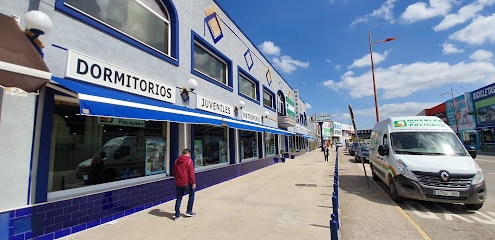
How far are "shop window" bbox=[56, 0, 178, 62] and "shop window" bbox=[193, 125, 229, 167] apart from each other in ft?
10.6

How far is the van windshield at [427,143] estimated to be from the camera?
22.2 ft

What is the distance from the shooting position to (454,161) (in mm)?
6141

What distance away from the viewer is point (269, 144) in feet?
61.5

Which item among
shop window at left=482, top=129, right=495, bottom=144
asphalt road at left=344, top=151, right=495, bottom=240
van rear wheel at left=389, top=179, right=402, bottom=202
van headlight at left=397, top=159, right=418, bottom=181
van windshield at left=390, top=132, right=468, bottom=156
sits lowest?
asphalt road at left=344, top=151, right=495, bottom=240

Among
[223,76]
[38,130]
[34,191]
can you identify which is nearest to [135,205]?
[34,191]

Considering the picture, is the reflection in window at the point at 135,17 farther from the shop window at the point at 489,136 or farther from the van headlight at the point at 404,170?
the shop window at the point at 489,136

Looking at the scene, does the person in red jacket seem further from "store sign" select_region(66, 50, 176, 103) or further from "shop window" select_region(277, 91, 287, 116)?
"shop window" select_region(277, 91, 287, 116)

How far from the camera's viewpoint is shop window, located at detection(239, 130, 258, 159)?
13.6 meters

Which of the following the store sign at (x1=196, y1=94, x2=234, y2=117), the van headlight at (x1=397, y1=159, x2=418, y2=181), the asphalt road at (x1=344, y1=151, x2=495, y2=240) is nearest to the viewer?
the asphalt road at (x1=344, y1=151, x2=495, y2=240)

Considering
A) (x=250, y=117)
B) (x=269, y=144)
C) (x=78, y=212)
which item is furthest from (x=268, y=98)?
(x=78, y=212)

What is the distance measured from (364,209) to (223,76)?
28.5 ft

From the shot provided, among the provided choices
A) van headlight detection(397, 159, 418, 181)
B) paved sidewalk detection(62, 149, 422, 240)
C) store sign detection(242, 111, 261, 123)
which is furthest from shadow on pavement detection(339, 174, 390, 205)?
store sign detection(242, 111, 261, 123)

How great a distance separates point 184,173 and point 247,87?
420 inches

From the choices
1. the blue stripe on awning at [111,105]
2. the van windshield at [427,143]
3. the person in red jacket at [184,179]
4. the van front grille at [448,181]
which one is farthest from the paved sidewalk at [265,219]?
the blue stripe on awning at [111,105]
